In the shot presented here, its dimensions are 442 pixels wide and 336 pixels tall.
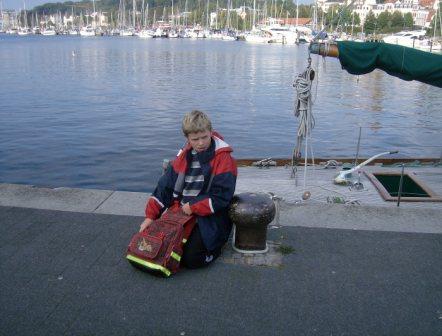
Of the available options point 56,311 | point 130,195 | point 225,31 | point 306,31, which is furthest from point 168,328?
point 225,31

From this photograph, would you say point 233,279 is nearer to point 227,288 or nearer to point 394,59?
point 227,288

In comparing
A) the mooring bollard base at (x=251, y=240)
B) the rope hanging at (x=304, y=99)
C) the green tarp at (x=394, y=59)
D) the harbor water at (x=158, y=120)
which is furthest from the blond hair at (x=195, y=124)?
the harbor water at (x=158, y=120)

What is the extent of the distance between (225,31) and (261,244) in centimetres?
16058

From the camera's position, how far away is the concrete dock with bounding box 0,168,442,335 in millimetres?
4230

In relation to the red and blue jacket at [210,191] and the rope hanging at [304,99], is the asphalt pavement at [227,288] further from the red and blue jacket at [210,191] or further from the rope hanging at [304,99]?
the rope hanging at [304,99]

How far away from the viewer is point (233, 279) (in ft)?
16.2

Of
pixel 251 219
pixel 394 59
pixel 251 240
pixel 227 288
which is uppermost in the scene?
pixel 394 59

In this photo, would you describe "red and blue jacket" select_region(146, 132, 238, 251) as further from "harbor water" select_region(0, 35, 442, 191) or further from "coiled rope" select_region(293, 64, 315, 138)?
"harbor water" select_region(0, 35, 442, 191)

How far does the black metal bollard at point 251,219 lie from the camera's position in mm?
5277

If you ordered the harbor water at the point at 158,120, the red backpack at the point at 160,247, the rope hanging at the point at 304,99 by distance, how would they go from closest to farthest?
the red backpack at the point at 160,247, the rope hanging at the point at 304,99, the harbor water at the point at 158,120

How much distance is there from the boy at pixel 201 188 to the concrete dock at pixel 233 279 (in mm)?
258

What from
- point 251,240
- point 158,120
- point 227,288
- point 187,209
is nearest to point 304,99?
point 251,240

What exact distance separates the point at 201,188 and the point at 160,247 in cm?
83

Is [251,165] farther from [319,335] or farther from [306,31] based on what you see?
[306,31]
